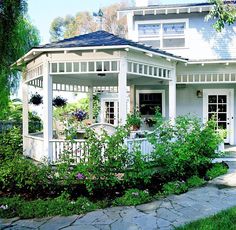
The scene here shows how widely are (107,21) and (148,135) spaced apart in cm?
3194

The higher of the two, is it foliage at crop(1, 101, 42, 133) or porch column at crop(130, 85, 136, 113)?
porch column at crop(130, 85, 136, 113)

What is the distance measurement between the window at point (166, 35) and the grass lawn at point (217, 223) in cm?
889

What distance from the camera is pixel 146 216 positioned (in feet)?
15.5

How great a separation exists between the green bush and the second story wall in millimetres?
6822

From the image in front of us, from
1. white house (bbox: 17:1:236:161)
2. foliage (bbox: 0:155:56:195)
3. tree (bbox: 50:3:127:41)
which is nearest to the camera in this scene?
foliage (bbox: 0:155:56:195)

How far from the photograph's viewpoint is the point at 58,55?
26.1 ft

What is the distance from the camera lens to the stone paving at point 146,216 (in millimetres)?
4379

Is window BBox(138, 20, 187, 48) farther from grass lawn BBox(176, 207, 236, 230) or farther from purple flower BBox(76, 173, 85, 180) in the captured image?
grass lawn BBox(176, 207, 236, 230)

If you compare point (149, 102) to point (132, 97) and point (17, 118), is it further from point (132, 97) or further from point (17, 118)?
point (17, 118)

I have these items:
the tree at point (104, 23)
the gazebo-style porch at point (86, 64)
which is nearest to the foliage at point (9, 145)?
the gazebo-style porch at point (86, 64)

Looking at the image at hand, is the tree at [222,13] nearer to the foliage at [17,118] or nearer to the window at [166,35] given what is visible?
the window at [166,35]

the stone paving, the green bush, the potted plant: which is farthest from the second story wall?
the stone paving

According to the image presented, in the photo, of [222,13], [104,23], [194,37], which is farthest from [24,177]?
[104,23]

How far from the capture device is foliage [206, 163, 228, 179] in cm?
715
